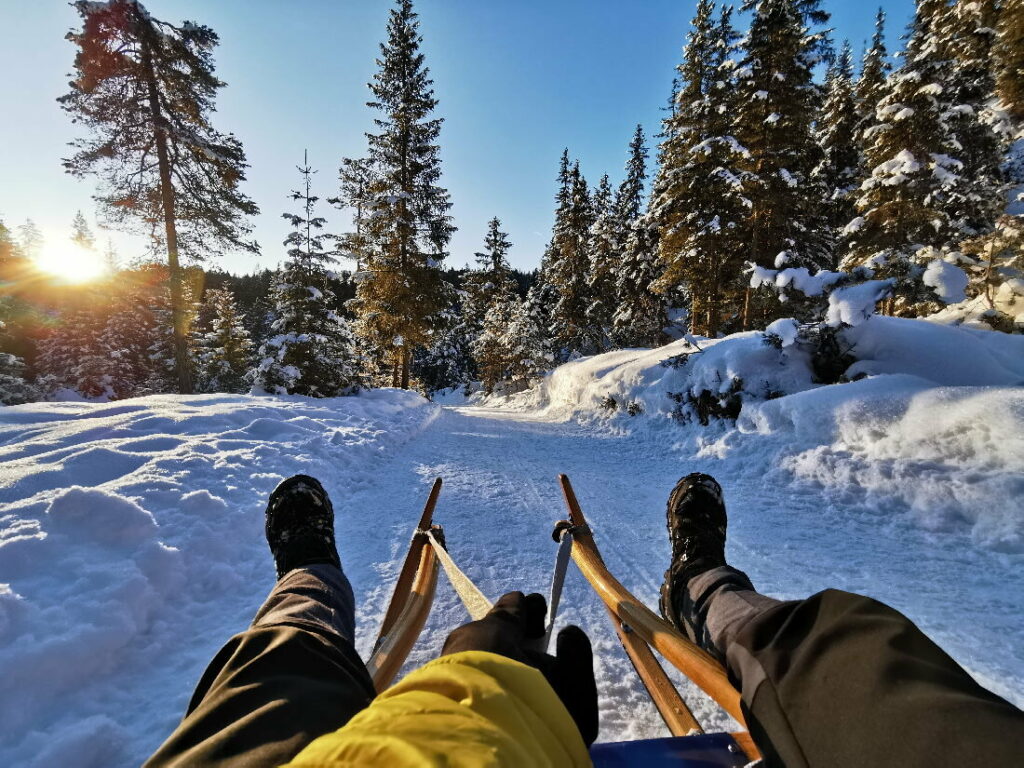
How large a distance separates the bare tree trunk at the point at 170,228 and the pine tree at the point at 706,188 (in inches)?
623

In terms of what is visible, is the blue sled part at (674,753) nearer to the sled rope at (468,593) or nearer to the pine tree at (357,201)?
the sled rope at (468,593)

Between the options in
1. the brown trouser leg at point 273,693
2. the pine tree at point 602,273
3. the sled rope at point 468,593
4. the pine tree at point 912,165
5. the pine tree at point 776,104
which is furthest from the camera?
the pine tree at point 602,273

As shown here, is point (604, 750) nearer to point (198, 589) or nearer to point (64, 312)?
point (198, 589)

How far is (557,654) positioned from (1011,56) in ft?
39.9

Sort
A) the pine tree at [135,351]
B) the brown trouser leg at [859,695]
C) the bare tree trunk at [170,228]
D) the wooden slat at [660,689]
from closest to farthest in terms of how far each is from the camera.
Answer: the brown trouser leg at [859,695] → the wooden slat at [660,689] → the bare tree trunk at [170,228] → the pine tree at [135,351]

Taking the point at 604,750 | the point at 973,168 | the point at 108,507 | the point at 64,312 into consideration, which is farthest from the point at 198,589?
the point at 64,312

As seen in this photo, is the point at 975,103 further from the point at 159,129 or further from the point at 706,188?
the point at 159,129

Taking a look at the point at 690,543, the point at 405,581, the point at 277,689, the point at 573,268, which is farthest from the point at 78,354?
the point at 690,543

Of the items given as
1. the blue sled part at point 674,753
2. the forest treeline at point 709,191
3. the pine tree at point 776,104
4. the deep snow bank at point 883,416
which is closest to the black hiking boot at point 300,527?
Answer: the blue sled part at point 674,753

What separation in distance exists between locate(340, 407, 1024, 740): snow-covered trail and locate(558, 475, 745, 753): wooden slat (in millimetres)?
338

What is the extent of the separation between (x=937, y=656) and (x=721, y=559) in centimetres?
139

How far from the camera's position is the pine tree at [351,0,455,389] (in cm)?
1748

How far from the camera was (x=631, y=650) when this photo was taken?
6.93 ft

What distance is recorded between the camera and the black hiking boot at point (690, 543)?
223cm
